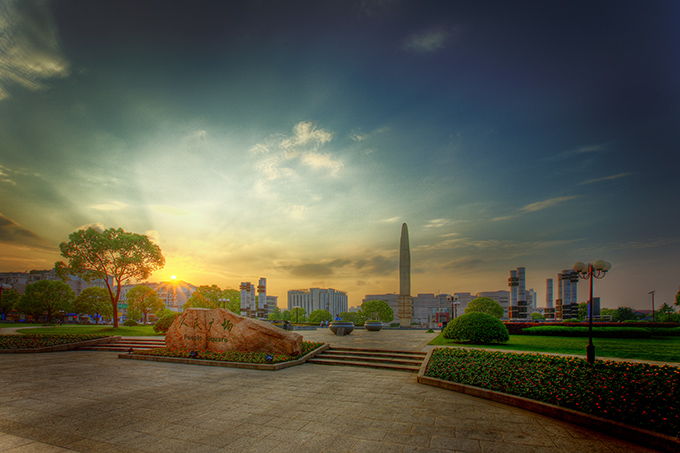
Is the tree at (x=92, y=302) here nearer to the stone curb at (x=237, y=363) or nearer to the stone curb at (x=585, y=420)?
the stone curb at (x=237, y=363)

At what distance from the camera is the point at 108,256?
104 ft

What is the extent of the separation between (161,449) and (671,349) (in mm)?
19235

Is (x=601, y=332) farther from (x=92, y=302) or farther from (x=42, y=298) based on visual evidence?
(x=92, y=302)

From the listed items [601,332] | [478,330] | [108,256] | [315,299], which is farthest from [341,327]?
[315,299]

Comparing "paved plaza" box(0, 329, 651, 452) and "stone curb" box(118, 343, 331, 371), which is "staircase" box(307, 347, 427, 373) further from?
"paved plaza" box(0, 329, 651, 452)

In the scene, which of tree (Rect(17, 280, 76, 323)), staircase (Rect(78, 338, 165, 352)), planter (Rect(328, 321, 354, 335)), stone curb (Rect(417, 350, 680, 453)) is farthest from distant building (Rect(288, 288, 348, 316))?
stone curb (Rect(417, 350, 680, 453))

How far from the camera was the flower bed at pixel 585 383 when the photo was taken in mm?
5512

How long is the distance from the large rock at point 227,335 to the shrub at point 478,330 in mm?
8544

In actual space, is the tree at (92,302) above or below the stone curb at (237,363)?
below

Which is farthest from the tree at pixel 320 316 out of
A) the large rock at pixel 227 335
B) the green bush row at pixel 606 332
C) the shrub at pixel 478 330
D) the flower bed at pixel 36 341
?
the large rock at pixel 227 335

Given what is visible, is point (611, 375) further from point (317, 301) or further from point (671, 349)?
point (317, 301)

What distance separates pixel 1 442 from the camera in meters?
5.01

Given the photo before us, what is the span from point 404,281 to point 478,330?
23.0 metres

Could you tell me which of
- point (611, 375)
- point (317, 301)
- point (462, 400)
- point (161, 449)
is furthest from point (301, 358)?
point (317, 301)
